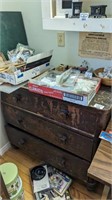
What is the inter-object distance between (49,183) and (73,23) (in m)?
1.19

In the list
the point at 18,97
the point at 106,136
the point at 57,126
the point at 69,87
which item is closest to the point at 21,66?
the point at 18,97

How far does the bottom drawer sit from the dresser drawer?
47mm

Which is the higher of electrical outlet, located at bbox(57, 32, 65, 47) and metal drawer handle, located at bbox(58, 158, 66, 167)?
electrical outlet, located at bbox(57, 32, 65, 47)

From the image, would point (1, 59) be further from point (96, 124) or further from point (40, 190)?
point (40, 190)

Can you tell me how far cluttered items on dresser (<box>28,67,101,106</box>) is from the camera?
0.92m

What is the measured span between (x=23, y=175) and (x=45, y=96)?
2.63 ft

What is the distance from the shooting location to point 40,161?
5.15 ft

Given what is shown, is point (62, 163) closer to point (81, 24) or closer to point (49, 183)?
point (49, 183)

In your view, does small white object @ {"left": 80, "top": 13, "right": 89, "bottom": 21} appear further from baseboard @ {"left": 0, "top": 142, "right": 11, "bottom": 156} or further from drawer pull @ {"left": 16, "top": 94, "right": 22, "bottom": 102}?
baseboard @ {"left": 0, "top": 142, "right": 11, "bottom": 156}

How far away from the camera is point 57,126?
1.15 metres

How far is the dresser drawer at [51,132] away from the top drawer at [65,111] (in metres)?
0.06

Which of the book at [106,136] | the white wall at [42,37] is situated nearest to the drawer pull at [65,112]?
the book at [106,136]

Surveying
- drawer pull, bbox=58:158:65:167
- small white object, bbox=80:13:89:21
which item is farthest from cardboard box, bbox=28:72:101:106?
drawer pull, bbox=58:158:65:167

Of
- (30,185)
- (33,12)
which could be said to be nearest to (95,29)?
(33,12)
